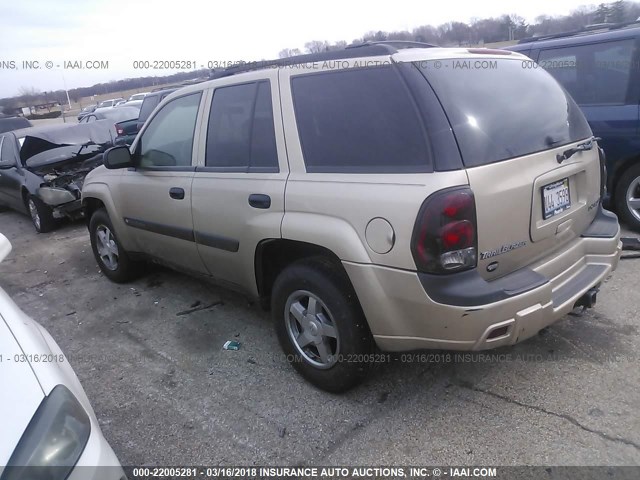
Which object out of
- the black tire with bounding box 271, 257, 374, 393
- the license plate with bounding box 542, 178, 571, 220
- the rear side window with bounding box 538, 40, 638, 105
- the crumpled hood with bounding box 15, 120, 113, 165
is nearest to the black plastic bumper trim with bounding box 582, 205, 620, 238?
the license plate with bounding box 542, 178, 571, 220

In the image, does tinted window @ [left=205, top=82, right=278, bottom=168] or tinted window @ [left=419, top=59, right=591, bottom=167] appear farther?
tinted window @ [left=205, top=82, right=278, bottom=168]

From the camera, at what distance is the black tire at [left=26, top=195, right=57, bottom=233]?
757 centimetres

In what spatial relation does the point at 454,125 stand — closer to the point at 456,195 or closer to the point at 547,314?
the point at 456,195

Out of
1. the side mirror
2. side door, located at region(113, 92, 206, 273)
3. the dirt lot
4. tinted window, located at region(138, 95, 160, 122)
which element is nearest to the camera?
the dirt lot

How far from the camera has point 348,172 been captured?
2.58 meters

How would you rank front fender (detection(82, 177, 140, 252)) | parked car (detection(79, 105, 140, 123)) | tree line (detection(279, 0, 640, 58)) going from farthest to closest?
parked car (detection(79, 105, 140, 123)), tree line (detection(279, 0, 640, 58)), front fender (detection(82, 177, 140, 252))

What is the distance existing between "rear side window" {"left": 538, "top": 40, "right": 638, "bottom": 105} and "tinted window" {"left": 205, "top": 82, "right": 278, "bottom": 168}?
145 inches

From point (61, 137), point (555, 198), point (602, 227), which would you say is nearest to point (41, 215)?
point (61, 137)

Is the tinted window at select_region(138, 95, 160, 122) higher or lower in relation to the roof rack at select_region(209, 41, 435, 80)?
lower

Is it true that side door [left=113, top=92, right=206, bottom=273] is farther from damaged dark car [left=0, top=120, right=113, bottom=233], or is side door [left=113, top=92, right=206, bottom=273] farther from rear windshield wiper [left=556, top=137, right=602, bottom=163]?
damaged dark car [left=0, top=120, right=113, bottom=233]

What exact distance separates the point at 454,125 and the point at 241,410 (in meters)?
1.95

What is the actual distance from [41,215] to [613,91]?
7.68m

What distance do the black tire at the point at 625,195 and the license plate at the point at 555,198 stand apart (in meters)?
2.76

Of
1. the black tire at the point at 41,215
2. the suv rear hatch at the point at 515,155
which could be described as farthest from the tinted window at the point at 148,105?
the suv rear hatch at the point at 515,155
